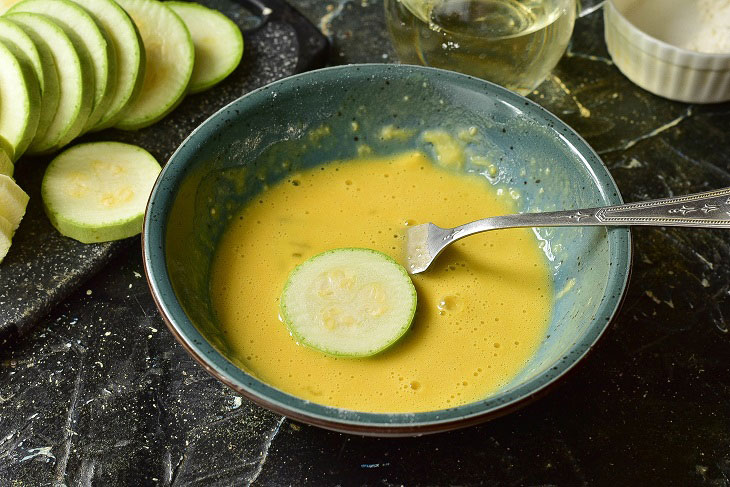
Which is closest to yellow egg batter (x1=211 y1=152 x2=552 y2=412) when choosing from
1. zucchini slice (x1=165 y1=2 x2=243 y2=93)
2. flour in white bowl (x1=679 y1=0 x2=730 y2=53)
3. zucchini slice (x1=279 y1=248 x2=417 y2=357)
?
zucchini slice (x1=279 y1=248 x2=417 y2=357)

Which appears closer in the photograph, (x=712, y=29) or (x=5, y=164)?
(x=5, y=164)

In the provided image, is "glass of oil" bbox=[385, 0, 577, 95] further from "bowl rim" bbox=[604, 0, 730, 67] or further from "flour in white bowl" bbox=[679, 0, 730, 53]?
"flour in white bowl" bbox=[679, 0, 730, 53]

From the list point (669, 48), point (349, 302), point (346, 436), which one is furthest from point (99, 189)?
point (669, 48)

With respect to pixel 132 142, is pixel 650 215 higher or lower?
higher

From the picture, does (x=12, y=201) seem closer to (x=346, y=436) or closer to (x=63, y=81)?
(x=63, y=81)

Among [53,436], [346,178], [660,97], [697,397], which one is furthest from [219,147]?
[660,97]

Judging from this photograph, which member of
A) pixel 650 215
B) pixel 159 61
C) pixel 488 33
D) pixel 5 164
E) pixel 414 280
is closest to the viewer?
pixel 650 215

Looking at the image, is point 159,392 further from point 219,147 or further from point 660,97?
point 660,97
